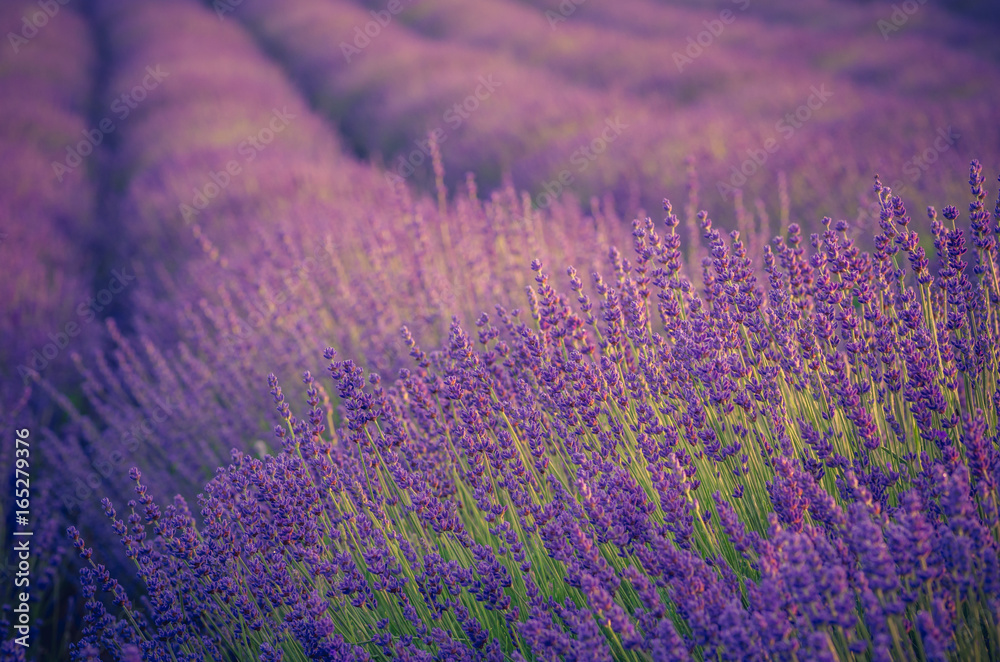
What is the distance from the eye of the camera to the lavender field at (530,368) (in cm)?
137

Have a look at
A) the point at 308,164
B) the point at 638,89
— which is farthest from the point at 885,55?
the point at 308,164

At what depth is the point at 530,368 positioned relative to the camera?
6.61 feet
